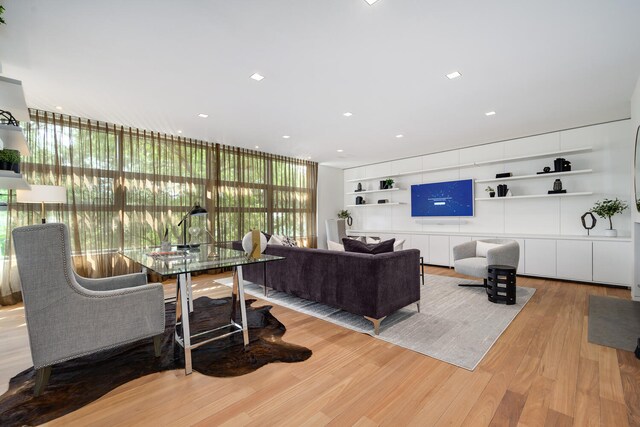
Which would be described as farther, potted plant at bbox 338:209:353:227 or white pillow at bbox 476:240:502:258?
potted plant at bbox 338:209:353:227

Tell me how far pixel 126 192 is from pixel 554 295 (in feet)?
22.4

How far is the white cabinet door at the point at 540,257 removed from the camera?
4.90m

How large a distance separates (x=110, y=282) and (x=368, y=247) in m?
2.40

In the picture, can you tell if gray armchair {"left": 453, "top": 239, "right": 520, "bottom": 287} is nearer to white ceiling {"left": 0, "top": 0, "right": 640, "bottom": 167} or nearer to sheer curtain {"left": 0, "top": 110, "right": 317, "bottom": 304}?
white ceiling {"left": 0, "top": 0, "right": 640, "bottom": 167}

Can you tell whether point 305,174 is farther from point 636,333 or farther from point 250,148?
point 636,333

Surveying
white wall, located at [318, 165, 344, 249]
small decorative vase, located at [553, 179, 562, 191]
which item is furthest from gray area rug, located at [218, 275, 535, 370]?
white wall, located at [318, 165, 344, 249]

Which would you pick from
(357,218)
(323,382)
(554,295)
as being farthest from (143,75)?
(357,218)

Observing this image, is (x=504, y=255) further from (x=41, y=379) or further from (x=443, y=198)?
(x=41, y=379)

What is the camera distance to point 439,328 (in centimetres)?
287

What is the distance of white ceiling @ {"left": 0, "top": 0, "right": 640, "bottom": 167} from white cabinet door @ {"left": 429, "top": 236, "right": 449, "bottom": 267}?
8.51ft

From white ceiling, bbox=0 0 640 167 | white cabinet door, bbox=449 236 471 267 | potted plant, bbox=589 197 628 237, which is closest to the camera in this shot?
white ceiling, bbox=0 0 640 167

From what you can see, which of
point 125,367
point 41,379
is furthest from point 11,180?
point 125,367

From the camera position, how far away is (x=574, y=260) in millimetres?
4684

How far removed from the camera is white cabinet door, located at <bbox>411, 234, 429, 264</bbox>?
649 centimetres
